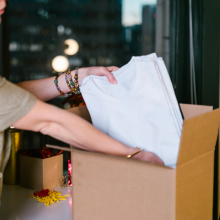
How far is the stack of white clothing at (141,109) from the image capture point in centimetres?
78

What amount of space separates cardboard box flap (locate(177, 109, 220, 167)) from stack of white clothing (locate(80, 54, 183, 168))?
2.8 inches

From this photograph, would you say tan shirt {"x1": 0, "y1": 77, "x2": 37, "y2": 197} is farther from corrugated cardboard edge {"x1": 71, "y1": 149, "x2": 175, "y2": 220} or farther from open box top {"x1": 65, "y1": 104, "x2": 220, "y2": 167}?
open box top {"x1": 65, "y1": 104, "x2": 220, "y2": 167}

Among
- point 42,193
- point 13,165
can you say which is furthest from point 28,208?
point 13,165

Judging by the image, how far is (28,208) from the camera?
998mm

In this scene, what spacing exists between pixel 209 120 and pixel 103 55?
172 cm

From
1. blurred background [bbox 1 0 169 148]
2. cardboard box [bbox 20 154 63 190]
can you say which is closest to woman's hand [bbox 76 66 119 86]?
cardboard box [bbox 20 154 63 190]

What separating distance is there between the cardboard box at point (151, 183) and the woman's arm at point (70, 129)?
1.2 inches

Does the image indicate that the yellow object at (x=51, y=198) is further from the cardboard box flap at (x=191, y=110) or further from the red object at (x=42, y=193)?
the cardboard box flap at (x=191, y=110)

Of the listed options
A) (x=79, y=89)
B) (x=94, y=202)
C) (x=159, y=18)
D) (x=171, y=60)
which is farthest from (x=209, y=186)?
(x=159, y=18)

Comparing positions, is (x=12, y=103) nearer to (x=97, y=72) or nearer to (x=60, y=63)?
(x=97, y=72)

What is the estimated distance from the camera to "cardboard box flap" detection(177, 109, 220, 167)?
630 mm

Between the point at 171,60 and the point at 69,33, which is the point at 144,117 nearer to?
the point at 171,60

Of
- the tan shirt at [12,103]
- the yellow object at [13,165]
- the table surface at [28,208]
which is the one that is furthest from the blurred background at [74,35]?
the tan shirt at [12,103]

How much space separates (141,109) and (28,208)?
0.52 m
